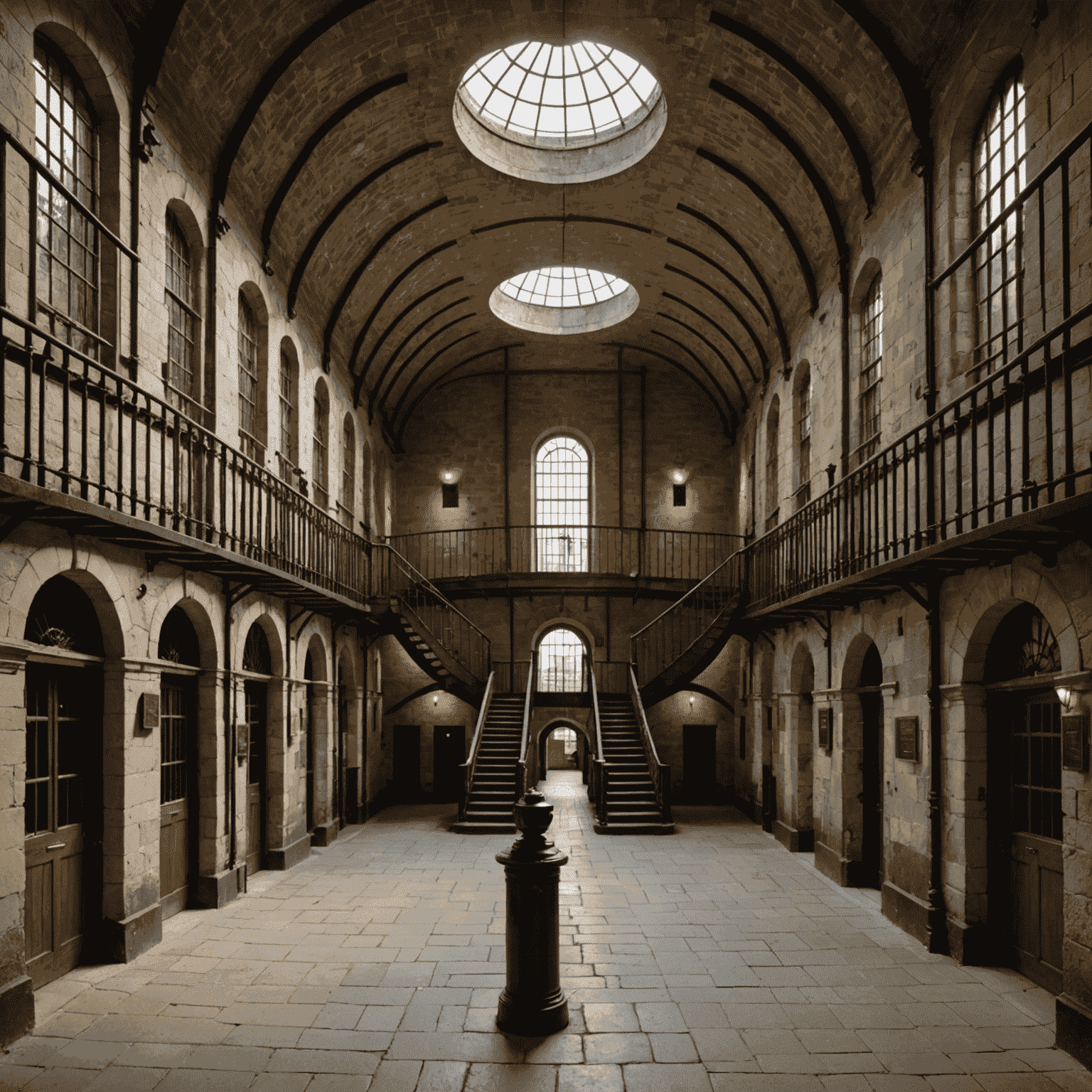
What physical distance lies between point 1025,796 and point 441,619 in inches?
493

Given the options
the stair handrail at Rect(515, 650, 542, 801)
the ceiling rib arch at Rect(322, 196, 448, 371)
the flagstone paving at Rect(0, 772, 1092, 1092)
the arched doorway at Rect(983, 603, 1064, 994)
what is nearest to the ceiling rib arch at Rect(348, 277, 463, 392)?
the ceiling rib arch at Rect(322, 196, 448, 371)

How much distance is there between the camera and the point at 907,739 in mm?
8664

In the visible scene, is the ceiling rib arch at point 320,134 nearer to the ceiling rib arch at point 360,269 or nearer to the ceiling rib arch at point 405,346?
the ceiling rib arch at point 360,269

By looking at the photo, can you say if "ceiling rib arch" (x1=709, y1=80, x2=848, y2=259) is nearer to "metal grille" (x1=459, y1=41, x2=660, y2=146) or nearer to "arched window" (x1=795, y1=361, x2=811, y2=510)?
"metal grille" (x1=459, y1=41, x2=660, y2=146)

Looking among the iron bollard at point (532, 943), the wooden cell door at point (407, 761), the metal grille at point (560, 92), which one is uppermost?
the metal grille at point (560, 92)

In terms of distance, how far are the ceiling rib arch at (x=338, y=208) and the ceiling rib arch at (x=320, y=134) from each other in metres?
1.05

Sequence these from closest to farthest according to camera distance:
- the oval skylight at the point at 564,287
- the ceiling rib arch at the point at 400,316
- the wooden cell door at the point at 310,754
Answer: the wooden cell door at the point at 310,754 → the ceiling rib arch at the point at 400,316 → the oval skylight at the point at 564,287

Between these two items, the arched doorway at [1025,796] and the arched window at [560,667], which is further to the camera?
the arched window at [560,667]

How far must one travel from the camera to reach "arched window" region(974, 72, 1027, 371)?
735 centimetres

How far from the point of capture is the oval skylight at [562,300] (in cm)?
1927

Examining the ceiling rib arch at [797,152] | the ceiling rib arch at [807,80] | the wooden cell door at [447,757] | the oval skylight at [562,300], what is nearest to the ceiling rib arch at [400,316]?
the oval skylight at [562,300]

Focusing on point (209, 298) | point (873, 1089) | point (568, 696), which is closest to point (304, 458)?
point (209, 298)

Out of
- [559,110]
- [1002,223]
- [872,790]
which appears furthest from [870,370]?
[559,110]

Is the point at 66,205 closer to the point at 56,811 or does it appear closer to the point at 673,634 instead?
the point at 56,811
